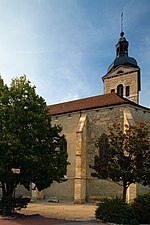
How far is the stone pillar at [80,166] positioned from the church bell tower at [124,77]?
15.3 m

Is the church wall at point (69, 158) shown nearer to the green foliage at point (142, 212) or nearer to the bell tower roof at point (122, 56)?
the green foliage at point (142, 212)

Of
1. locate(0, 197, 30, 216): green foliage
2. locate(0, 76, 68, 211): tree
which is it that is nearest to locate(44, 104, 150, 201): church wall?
locate(0, 76, 68, 211): tree

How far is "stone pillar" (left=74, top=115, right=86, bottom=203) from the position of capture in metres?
26.0

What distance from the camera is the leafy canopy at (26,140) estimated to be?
574 inches

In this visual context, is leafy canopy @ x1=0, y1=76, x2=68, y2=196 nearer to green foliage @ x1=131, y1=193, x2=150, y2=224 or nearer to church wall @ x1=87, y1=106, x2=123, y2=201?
green foliage @ x1=131, y1=193, x2=150, y2=224

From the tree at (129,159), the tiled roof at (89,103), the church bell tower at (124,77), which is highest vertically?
the church bell tower at (124,77)

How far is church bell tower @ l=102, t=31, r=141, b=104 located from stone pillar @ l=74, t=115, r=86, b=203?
15333 mm

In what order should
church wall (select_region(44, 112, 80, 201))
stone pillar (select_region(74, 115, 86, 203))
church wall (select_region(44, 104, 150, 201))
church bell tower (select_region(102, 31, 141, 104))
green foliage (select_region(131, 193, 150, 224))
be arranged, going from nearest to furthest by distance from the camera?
1. green foliage (select_region(131, 193, 150, 224))
2. stone pillar (select_region(74, 115, 86, 203))
3. church wall (select_region(44, 104, 150, 201))
4. church wall (select_region(44, 112, 80, 201))
5. church bell tower (select_region(102, 31, 141, 104))

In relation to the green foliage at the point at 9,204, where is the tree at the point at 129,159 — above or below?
above

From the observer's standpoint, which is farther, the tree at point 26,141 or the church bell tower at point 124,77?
the church bell tower at point 124,77

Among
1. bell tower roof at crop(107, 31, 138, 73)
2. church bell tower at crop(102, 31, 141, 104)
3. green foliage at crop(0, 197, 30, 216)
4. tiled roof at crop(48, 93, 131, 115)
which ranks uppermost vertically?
bell tower roof at crop(107, 31, 138, 73)

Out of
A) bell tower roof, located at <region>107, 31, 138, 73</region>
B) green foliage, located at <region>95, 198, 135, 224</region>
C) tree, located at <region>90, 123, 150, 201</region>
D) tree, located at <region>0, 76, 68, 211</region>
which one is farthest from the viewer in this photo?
bell tower roof, located at <region>107, 31, 138, 73</region>

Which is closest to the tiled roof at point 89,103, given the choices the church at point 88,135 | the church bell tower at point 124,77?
the church at point 88,135

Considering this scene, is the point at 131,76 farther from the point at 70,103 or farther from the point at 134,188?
the point at 134,188
